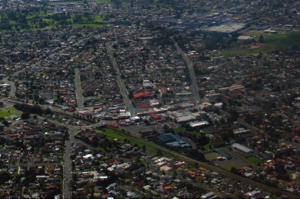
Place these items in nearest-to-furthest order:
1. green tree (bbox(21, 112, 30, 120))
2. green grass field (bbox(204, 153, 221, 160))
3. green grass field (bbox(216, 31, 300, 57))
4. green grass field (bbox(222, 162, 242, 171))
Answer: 1. green grass field (bbox(222, 162, 242, 171))
2. green grass field (bbox(204, 153, 221, 160))
3. green tree (bbox(21, 112, 30, 120))
4. green grass field (bbox(216, 31, 300, 57))

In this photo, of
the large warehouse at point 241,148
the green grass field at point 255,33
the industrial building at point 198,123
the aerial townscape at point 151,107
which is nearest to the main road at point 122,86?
the aerial townscape at point 151,107

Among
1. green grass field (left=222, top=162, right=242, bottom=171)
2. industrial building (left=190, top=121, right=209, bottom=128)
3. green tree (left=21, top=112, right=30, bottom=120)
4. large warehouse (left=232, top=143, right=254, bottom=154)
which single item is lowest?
green grass field (left=222, top=162, right=242, bottom=171)

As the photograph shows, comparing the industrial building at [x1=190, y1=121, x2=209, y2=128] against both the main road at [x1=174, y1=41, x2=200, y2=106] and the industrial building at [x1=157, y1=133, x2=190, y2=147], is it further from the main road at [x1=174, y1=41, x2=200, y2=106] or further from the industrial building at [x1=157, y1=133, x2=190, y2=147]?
the main road at [x1=174, y1=41, x2=200, y2=106]

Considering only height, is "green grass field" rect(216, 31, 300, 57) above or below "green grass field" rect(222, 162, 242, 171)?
above

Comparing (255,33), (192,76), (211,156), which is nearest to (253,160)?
(211,156)

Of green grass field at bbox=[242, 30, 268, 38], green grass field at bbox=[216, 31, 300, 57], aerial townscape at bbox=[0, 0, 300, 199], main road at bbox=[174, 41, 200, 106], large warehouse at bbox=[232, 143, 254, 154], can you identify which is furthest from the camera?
green grass field at bbox=[242, 30, 268, 38]

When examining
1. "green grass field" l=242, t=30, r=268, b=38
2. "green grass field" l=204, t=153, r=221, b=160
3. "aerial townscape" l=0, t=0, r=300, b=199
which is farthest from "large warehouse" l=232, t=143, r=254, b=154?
"green grass field" l=242, t=30, r=268, b=38

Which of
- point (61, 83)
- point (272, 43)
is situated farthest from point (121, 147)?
point (272, 43)

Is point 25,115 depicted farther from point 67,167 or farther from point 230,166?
point 230,166
